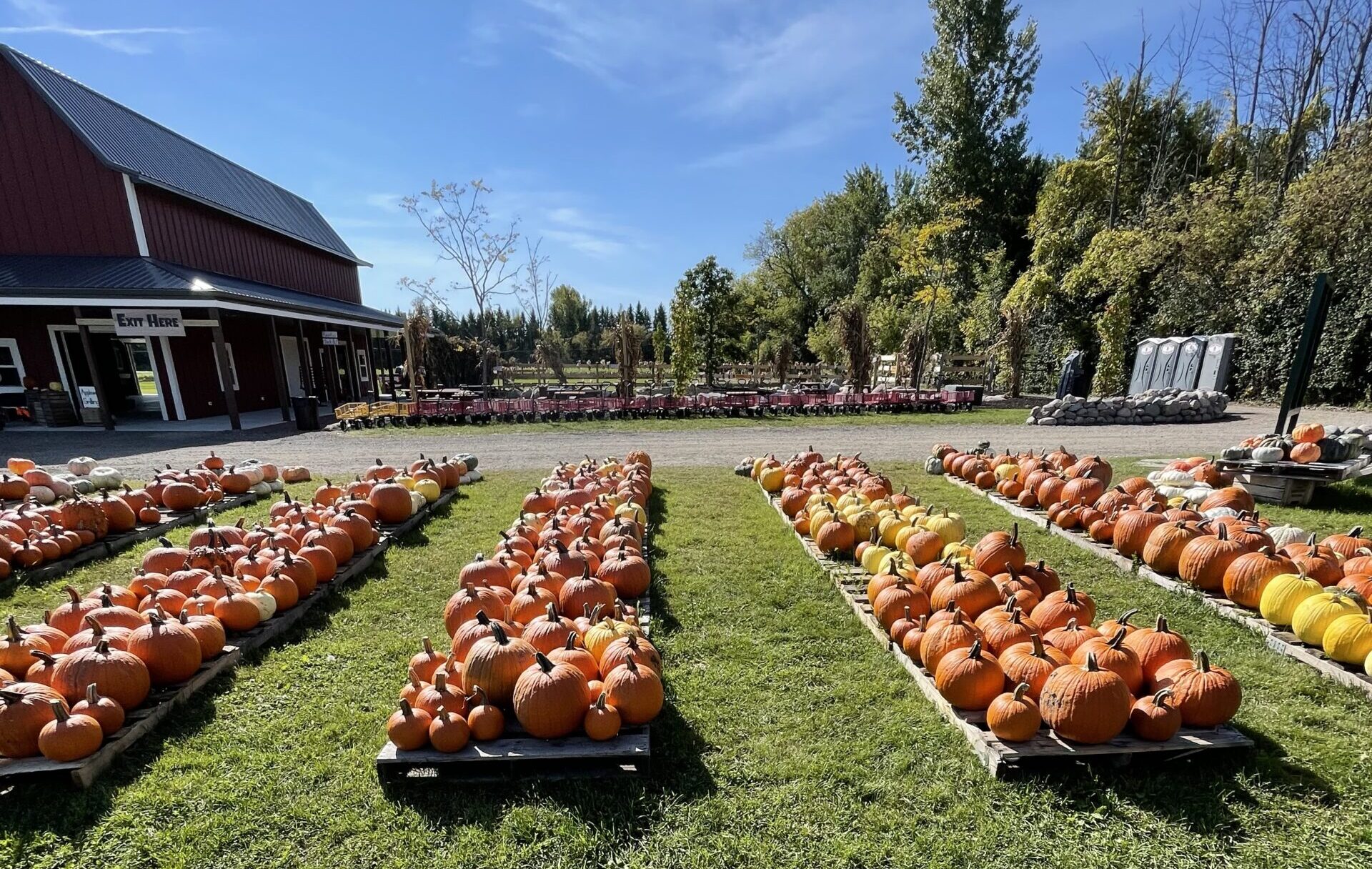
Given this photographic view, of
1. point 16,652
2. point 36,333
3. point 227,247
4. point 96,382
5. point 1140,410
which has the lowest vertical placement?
point 1140,410

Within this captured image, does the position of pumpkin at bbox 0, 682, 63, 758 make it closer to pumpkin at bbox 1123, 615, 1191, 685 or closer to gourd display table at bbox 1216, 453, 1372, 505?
pumpkin at bbox 1123, 615, 1191, 685

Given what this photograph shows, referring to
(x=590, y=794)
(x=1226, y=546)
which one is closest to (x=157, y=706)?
(x=590, y=794)

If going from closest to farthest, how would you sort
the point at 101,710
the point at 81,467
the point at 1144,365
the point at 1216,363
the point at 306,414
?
the point at 101,710, the point at 81,467, the point at 1216,363, the point at 306,414, the point at 1144,365

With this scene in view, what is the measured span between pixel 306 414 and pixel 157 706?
1507 centimetres

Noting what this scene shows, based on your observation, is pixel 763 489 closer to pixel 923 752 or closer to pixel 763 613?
pixel 763 613

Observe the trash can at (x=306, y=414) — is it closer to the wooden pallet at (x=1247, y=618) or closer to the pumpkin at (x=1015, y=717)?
the wooden pallet at (x=1247, y=618)

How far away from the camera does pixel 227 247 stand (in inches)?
787

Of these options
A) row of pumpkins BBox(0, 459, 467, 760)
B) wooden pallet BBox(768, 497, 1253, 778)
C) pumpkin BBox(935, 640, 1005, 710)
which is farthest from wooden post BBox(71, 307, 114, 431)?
wooden pallet BBox(768, 497, 1253, 778)

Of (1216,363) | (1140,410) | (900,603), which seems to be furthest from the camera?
(1216,363)

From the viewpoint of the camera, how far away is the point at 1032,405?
1997 cm

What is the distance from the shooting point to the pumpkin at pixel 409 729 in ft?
8.73

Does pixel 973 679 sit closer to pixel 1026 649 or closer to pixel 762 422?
pixel 1026 649

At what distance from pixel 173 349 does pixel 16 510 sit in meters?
14.4

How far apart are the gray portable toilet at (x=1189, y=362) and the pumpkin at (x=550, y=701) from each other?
61.2ft
